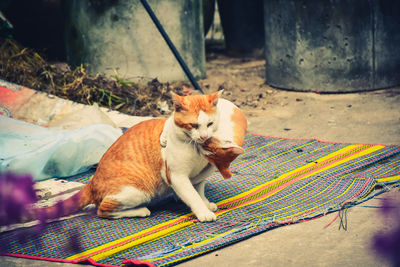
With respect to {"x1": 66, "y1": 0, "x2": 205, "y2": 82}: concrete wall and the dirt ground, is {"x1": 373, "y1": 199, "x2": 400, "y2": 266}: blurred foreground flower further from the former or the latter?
{"x1": 66, "y1": 0, "x2": 205, "y2": 82}: concrete wall

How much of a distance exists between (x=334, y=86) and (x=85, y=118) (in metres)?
2.78

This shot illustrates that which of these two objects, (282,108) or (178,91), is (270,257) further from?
(178,91)

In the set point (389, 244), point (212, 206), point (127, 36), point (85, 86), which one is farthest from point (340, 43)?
point (389, 244)

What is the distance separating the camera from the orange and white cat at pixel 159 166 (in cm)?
224

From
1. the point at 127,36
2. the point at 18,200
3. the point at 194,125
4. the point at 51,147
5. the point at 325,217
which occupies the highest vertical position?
the point at 127,36

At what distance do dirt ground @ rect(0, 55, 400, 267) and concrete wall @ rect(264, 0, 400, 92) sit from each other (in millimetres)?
165

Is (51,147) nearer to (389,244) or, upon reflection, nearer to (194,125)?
(194,125)

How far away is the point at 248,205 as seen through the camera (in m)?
2.64

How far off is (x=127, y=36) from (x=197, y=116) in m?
3.65

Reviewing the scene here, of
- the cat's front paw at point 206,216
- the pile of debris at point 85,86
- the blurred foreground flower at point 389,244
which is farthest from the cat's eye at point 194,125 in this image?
the pile of debris at point 85,86

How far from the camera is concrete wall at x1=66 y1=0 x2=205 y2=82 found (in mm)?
5512

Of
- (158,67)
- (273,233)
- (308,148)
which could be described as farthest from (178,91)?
(273,233)

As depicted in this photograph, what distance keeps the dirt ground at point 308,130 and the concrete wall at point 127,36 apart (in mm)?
652

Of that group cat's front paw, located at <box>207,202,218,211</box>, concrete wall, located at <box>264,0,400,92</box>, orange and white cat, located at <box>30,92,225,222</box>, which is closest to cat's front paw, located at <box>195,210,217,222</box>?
orange and white cat, located at <box>30,92,225,222</box>
